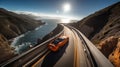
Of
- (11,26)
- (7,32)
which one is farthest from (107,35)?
(11,26)


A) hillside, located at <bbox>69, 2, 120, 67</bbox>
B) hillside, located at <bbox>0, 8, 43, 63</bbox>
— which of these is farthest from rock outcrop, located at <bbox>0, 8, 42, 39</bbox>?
hillside, located at <bbox>69, 2, 120, 67</bbox>

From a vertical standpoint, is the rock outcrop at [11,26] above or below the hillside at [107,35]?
above

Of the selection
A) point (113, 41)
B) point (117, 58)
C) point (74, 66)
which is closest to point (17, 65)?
point (74, 66)

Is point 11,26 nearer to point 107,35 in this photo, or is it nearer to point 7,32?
point 7,32

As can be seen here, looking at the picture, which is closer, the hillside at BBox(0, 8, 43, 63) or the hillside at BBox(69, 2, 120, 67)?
the hillside at BBox(69, 2, 120, 67)

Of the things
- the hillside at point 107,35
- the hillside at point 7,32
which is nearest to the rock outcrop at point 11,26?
the hillside at point 7,32

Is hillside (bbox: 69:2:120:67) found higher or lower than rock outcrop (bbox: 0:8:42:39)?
lower

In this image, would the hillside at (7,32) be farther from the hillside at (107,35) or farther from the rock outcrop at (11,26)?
the hillside at (107,35)

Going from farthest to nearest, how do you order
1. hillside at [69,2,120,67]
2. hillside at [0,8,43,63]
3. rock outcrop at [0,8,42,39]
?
rock outcrop at [0,8,42,39], hillside at [0,8,43,63], hillside at [69,2,120,67]

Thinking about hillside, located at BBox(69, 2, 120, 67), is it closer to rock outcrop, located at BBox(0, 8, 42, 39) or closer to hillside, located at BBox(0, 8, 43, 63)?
hillside, located at BBox(0, 8, 43, 63)

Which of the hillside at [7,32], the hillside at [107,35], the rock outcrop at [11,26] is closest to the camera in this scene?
the hillside at [107,35]

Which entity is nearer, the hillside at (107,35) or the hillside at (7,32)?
the hillside at (107,35)
